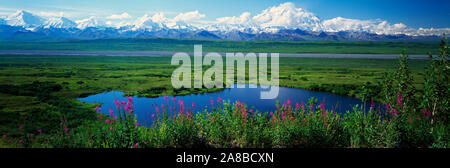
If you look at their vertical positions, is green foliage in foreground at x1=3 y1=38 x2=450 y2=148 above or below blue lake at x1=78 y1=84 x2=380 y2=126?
above

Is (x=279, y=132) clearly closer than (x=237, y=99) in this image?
Yes

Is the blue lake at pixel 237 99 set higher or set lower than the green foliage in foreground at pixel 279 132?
lower

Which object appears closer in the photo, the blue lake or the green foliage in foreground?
the green foliage in foreground

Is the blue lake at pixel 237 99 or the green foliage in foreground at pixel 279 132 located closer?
the green foliage in foreground at pixel 279 132

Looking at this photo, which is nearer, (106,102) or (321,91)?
(106,102)

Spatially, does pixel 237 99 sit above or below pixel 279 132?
below
